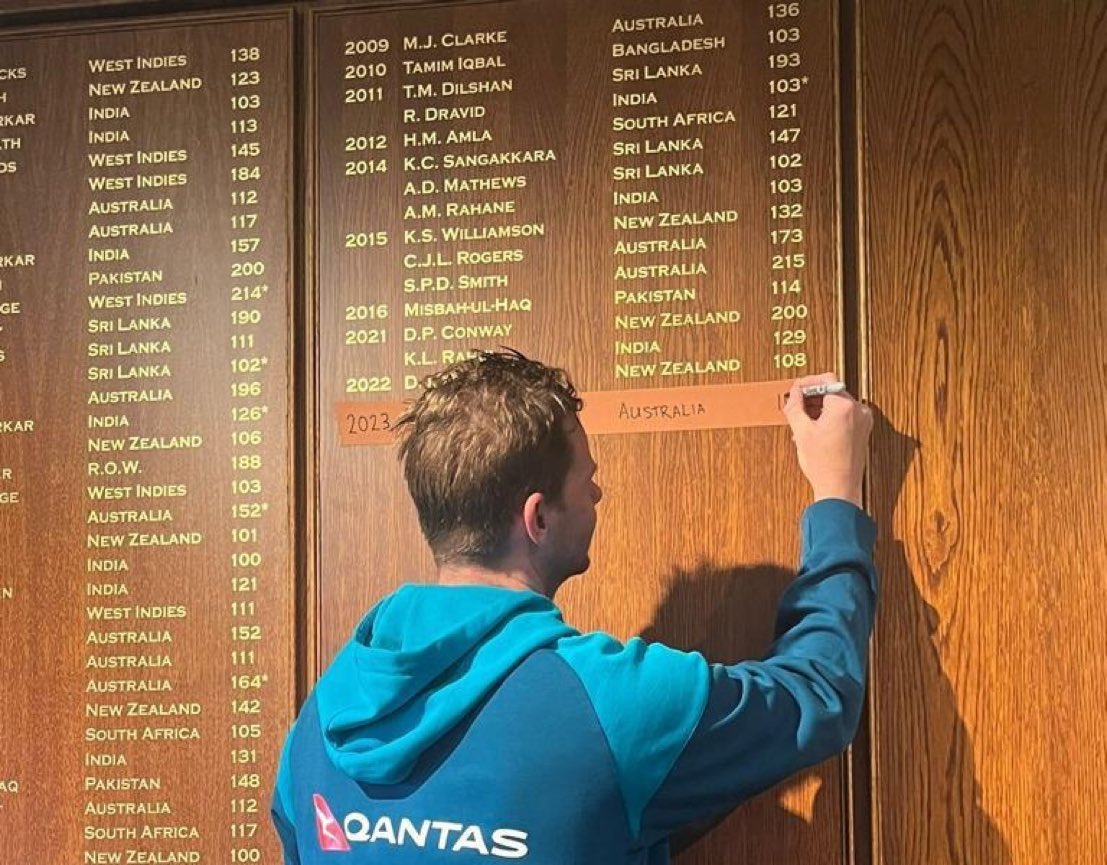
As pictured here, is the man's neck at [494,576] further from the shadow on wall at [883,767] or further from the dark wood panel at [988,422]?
the dark wood panel at [988,422]

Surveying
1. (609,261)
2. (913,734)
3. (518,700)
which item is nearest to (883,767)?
(913,734)

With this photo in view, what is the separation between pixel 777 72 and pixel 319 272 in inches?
26.3

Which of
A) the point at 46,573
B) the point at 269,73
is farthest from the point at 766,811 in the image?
the point at 269,73

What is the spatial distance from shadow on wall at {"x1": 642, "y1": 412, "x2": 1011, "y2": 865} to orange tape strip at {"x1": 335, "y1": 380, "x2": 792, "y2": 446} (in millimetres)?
145

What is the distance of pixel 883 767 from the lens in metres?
1.67

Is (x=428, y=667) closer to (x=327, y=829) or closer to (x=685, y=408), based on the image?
(x=327, y=829)

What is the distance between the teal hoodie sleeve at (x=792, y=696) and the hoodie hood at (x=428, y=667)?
0.17 meters

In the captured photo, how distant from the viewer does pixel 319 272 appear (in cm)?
184

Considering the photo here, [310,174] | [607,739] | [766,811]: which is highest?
[310,174]

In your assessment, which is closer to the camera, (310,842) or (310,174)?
(310,842)

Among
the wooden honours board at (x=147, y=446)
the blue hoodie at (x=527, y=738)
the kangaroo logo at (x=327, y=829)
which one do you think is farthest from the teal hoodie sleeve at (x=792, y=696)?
the wooden honours board at (x=147, y=446)

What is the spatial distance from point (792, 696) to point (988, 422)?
1.71ft

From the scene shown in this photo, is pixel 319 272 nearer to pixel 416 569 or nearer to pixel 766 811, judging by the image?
pixel 416 569

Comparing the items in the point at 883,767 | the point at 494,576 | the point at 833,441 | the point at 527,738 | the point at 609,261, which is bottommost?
the point at 883,767
